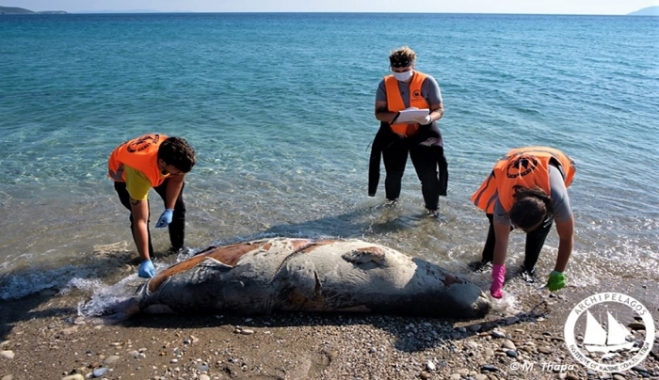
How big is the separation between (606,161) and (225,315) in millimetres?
7700

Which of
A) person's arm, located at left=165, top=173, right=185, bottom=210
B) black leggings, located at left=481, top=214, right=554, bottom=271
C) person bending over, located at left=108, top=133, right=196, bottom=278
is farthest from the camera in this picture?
person's arm, located at left=165, top=173, right=185, bottom=210

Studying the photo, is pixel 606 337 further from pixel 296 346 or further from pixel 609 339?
pixel 296 346

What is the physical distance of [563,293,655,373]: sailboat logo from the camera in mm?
3916

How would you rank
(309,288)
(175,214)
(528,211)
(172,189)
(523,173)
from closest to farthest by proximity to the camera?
(528,211)
(523,173)
(309,288)
(172,189)
(175,214)

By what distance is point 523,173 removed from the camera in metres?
4.16

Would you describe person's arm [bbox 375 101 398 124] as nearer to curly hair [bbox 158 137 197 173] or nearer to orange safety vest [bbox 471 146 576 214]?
orange safety vest [bbox 471 146 576 214]

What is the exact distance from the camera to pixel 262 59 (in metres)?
26.9

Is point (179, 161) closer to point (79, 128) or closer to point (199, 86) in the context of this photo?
point (79, 128)

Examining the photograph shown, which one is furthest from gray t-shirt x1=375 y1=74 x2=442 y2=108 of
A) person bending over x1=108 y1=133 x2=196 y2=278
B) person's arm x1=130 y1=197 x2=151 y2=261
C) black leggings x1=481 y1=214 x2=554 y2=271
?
person's arm x1=130 y1=197 x2=151 y2=261

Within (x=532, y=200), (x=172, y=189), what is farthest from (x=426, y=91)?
(x=172, y=189)

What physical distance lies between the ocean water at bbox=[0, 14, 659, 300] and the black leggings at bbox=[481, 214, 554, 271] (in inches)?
10.8

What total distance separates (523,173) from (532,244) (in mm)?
1247

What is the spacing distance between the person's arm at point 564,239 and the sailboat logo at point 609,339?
56 cm

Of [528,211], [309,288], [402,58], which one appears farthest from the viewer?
[402,58]
